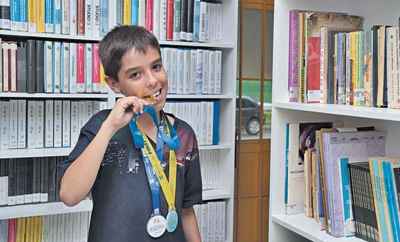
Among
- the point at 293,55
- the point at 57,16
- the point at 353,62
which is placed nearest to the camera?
the point at 353,62

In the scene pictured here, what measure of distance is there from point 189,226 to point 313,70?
2.12 feet

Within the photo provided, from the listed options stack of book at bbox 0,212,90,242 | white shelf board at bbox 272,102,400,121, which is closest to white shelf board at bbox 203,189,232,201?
stack of book at bbox 0,212,90,242

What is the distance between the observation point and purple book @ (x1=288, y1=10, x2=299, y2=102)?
61.1 inches

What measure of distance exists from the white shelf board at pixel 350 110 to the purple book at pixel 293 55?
67 millimetres

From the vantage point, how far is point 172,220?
1.22m

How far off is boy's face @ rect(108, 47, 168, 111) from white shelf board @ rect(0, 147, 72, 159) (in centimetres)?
112

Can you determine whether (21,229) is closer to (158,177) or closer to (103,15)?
(103,15)

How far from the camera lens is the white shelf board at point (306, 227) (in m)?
1.34

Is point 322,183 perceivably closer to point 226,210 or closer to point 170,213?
point 170,213

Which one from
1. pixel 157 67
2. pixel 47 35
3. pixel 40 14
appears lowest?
pixel 157 67

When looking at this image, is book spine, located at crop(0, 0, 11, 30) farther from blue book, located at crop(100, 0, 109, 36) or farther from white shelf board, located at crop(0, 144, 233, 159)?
white shelf board, located at crop(0, 144, 233, 159)

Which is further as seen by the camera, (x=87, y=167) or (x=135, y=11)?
(x=135, y=11)

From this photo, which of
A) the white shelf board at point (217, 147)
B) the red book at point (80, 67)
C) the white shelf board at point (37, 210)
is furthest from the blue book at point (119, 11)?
the white shelf board at point (37, 210)

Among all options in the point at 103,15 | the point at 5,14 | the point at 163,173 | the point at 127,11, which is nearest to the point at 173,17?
the point at 127,11
